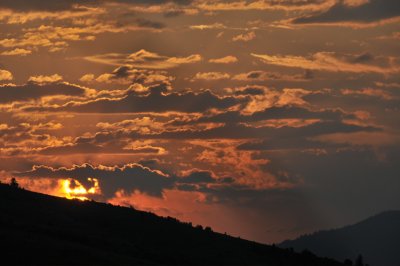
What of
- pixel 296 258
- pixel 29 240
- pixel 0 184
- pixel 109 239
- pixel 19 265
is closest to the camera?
pixel 19 265

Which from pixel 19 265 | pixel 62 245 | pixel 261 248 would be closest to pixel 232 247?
pixel 261 248

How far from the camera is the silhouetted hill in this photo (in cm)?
10356

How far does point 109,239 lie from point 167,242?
330 inches

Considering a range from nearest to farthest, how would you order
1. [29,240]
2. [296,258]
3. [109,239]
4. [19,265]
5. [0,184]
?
[19,265] < [29,240] < [109,239] < [296,258] < [0,184]

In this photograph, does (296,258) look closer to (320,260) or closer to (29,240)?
(320,260)

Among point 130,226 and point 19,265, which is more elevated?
point 130,226

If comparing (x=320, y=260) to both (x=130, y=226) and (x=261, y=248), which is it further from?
(x=130, y=226)

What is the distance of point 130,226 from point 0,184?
63.9 ft

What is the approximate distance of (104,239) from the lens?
120m

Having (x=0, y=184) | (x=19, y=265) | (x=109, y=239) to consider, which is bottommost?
(x=19, y=265)

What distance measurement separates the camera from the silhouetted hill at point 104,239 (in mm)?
103562

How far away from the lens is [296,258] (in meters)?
129

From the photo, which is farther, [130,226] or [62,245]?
[130,226]

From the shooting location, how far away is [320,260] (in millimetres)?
130000
